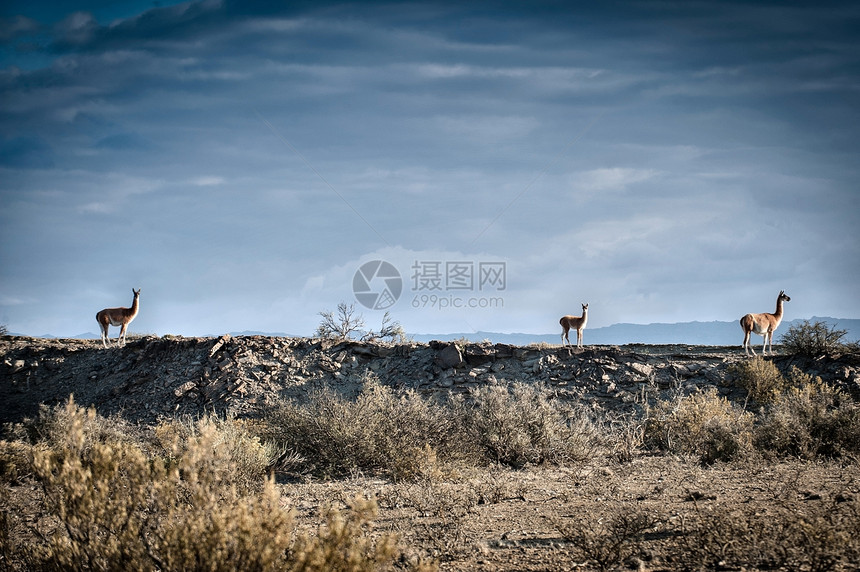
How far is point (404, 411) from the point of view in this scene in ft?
42.2

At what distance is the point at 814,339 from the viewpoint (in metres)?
20.3

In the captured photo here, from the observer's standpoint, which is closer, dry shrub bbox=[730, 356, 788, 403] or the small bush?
dry shrub bbox=[730, 356, 788, 403]

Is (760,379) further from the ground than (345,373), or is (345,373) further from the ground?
(760,379)

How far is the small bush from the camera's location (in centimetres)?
1988

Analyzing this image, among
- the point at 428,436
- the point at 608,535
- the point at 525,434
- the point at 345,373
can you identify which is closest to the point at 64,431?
the point at 345,373

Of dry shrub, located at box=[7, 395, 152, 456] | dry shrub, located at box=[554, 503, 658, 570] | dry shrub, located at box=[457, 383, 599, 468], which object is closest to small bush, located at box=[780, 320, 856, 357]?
dry shrub, located at box=[457, 383, 599, 468]

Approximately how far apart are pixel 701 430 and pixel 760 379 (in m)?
7.05

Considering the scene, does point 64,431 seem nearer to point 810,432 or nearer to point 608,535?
point 608,535

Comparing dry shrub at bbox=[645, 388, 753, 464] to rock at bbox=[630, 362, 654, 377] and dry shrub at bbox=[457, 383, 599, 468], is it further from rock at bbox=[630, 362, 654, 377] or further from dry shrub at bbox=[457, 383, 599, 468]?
rock at bbox=[630, 362, 654, 377]

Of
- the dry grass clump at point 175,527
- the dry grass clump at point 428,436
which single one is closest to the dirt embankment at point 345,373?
the dry grass clump at point 428,436

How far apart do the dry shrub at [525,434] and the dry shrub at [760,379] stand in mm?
7590

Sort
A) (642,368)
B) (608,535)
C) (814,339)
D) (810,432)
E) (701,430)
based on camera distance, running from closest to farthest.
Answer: (608,535) < (810,432) < (701,430) < (642,368) < (814,339)

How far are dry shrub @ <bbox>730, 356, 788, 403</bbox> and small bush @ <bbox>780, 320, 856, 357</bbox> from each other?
2.39m

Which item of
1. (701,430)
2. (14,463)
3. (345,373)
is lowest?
(14,463)
